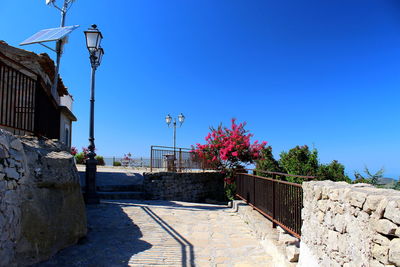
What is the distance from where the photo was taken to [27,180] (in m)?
3.85

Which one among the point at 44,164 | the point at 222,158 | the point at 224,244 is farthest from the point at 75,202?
the point at 222,158

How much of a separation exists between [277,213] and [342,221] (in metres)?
2.47

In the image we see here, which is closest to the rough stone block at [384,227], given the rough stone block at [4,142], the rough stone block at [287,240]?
the rough stone block at [287,240]

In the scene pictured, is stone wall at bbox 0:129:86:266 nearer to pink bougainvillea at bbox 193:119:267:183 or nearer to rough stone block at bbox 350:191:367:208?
rough stone block at bbox 350:191:367:208

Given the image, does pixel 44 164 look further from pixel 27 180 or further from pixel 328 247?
pixel 328 247

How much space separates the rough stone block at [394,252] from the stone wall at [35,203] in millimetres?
3995

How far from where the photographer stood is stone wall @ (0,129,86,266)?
3303mm

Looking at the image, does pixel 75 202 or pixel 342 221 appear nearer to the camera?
pixel 342 221

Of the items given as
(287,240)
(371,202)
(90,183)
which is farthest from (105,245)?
(371,202)

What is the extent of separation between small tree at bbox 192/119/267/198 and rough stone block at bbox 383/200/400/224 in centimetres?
996

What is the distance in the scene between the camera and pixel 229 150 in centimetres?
1234

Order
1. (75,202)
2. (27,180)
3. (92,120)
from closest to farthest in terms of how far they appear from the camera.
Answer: (27,180)
(75,202)
(92,120)

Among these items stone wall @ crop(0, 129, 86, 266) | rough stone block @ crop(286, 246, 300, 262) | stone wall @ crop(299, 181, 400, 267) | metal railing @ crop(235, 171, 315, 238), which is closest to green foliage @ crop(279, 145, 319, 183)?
metal railing @ crop(235, 171, 315, 238)

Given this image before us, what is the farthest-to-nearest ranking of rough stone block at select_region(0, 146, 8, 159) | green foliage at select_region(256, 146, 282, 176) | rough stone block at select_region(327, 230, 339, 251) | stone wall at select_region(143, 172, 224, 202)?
stone wall at select_region(143, 172, 224, 202), green foliage at select_region(256, 146, 282, 176), rough stone block at select_region(0, 146, 8, 159), rough stone block at select_region(327, 230, 339, 251)
